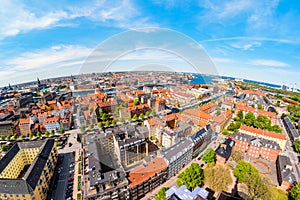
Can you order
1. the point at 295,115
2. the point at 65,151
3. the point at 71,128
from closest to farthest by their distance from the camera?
the point at 65,151, the point at 71,128, the point at 295,115

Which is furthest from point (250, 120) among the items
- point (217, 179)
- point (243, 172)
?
point (217, 179)

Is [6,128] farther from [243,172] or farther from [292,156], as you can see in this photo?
[292,156]

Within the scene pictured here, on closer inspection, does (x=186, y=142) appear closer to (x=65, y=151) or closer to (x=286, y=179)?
(x=286, y=179)

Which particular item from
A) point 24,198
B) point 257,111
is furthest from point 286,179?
point 24,198

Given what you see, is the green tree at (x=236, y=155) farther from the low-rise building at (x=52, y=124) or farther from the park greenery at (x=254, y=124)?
the low-rise building at (x=52, y=124)

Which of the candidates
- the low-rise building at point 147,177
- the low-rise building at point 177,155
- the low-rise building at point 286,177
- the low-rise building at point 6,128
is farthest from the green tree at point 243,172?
the low-rise building at point 6,128
